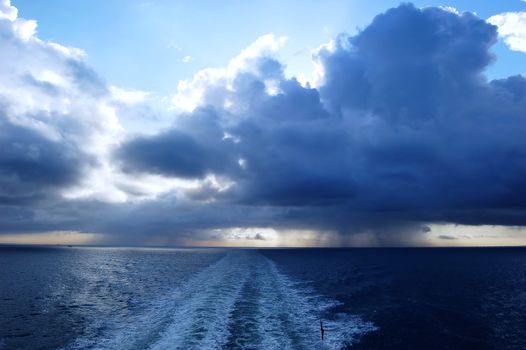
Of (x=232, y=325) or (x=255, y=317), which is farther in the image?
(x=255, y=317)

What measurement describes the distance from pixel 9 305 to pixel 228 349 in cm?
3145

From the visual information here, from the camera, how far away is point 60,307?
4006 cm

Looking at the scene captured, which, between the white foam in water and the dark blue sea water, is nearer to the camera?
the white foam in water

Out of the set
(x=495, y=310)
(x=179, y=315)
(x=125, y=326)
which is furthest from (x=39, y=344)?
(x=495, y=310)

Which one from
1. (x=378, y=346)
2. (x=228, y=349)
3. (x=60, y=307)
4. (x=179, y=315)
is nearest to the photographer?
(x=228, y=349)

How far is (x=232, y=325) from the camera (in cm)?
2909

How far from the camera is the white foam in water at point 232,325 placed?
25.1 meters

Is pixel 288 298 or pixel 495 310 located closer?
pixel 495 310

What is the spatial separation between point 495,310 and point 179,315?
32720 mm

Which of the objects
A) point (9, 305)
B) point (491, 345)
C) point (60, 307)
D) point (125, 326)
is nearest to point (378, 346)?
point (491, 345)

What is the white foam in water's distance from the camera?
2509cm

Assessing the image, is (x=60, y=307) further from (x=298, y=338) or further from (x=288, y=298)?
(x=298, y=338)

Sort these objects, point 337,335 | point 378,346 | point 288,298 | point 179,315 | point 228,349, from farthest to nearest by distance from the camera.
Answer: point 288,298 → point 179,315 → point 337,335 → point 378,346 → point 228,349

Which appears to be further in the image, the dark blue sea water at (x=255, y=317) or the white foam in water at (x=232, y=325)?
the dark blue sea water at (x=255, y=317)
